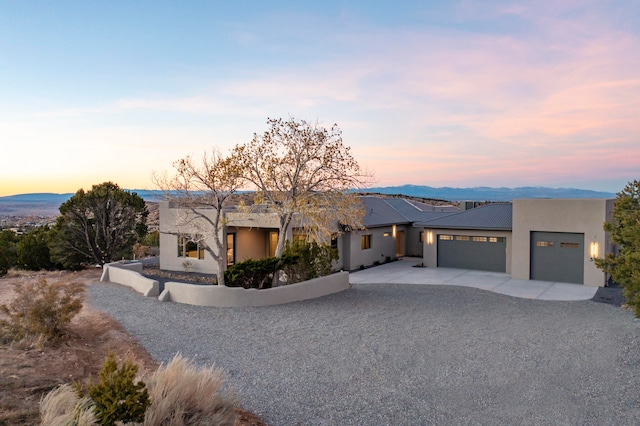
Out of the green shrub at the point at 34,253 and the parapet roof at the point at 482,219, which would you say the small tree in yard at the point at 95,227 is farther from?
the parapet roof at the point at 482,219

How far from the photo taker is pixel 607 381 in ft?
25.1

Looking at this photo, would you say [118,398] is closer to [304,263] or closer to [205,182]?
[205,182]

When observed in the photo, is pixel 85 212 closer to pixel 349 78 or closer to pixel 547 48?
pixel 349 78

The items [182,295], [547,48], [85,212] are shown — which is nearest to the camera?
[182,295]

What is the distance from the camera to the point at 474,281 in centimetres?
1900

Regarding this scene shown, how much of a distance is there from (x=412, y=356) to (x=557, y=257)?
44.3ft

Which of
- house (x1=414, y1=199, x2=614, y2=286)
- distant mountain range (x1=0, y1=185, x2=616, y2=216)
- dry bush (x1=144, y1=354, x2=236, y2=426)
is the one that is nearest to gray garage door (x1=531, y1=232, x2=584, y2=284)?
house (x1=414, y1=199, x2=614, y2=286)

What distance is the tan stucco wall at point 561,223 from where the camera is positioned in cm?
1808

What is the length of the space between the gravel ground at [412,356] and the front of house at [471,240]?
475 centimetres

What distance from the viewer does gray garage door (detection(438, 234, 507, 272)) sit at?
21.5 metres

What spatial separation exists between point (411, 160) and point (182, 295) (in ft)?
81.0

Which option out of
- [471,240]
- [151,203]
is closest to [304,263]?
[471,240]

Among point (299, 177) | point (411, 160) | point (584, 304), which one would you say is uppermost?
point (411, 160)

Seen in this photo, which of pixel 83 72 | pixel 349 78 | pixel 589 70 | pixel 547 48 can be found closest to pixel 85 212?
pixel 83 72
